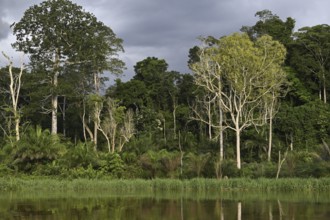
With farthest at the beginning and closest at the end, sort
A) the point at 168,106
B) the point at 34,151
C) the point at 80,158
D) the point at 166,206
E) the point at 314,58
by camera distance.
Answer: the point at 168,106, the point at 314,58, the point at 80,158, the point at 34,151, the point at 166,206

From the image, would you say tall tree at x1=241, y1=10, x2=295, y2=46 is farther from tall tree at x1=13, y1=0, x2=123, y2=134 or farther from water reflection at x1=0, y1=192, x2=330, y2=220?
water reflection at x1=0, y1=192, x2=330, y2=220

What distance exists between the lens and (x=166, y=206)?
1664cm

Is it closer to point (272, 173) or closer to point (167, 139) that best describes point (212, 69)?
point (272, 173)

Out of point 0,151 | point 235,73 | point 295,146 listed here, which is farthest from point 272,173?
point 0,151

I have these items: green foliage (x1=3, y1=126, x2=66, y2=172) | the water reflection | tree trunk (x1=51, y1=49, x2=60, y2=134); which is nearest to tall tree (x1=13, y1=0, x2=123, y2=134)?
tree trunk (x1=51, y1=49, x2=60, y2=134)

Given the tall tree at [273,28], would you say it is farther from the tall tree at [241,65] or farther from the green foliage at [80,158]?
the green foliage at [80,158]

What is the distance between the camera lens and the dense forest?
2620cm

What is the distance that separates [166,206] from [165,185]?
6.32 meters

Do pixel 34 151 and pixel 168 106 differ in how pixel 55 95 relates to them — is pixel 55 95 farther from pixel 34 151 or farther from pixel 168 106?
pixel 168 106

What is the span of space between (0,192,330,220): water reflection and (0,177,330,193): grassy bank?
1.35 metres

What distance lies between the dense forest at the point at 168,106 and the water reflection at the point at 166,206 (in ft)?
16.5

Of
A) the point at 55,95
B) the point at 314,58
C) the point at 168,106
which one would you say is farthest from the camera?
the point at 168,106

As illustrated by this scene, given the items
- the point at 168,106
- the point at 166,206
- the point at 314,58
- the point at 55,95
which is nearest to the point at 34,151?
the point at 55,95

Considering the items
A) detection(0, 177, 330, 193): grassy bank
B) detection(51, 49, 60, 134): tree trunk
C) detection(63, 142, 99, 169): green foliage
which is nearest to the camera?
detection(0, 177, 330, 193): grassy bank
